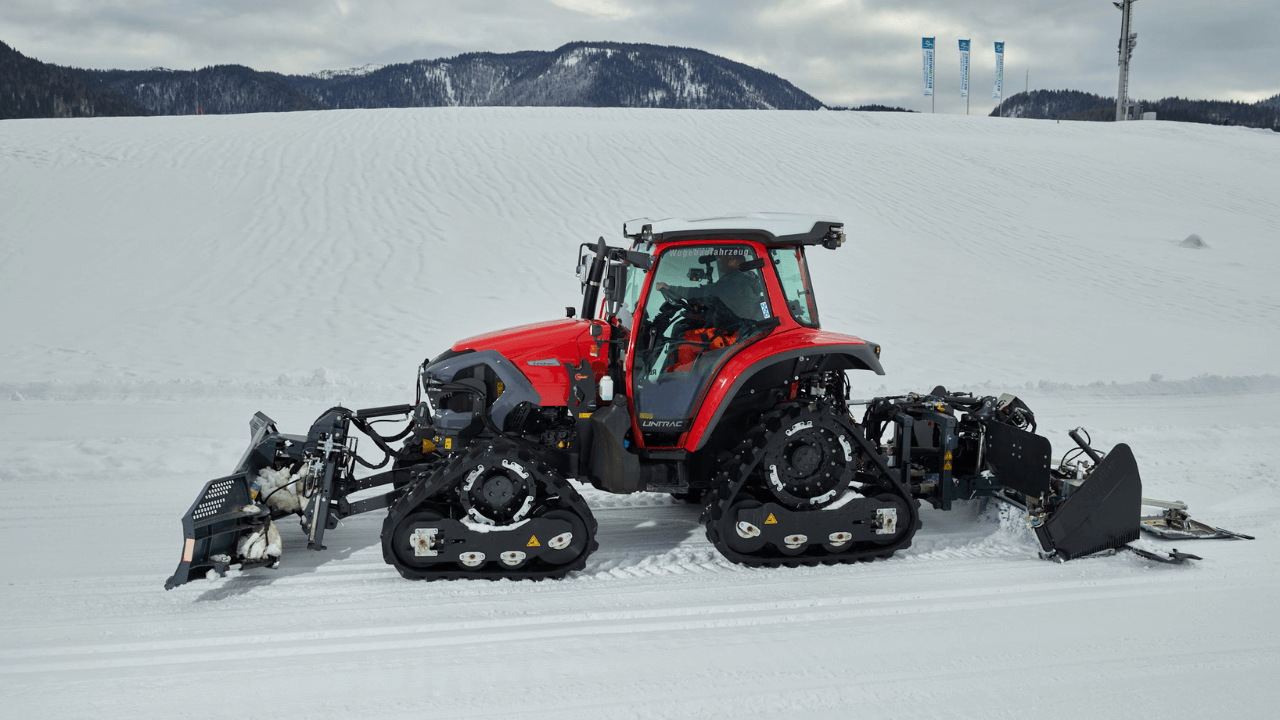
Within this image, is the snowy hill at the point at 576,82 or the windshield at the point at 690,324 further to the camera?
the snowy hill at the point at 576,82

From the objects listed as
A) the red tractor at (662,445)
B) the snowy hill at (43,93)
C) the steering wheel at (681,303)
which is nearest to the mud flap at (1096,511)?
the red tractor at (662,445)

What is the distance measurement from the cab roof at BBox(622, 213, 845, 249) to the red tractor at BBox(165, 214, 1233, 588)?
0.01 meters

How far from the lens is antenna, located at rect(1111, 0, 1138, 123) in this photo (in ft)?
131

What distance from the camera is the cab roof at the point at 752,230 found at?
4113 millimetres

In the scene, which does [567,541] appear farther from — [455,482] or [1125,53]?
[1125,53]

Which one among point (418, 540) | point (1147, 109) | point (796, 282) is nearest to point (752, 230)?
point (796, 282)

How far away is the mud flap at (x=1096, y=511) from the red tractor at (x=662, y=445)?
1cm

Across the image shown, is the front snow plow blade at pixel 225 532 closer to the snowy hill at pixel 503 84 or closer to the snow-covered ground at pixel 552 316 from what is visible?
the snow-covered ground at pixel 552 316

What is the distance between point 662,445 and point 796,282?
112 cm

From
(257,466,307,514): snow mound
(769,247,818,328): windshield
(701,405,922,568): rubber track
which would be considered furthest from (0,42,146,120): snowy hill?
(701,405,922,568): rubber track

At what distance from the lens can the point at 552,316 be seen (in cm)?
1109

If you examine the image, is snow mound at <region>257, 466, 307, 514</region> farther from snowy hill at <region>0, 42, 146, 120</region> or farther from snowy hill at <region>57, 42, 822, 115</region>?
snowy hill at <region>57, 42, 822, 115</region>

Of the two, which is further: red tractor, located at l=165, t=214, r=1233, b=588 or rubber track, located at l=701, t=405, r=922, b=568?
rubber track, located at l=701, t=405, r=922, b=568

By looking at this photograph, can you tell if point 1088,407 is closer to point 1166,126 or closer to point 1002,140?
point 1002,140
